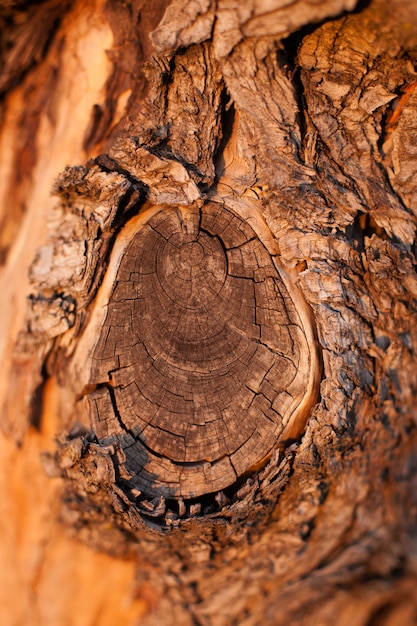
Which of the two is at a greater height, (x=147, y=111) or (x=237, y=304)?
(x=147, y=111)

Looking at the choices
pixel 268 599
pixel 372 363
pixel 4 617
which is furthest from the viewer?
pixel 4 617

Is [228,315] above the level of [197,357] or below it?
above

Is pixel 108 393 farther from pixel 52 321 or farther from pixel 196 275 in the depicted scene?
pixel 196 275

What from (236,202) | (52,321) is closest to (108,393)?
(52,321)

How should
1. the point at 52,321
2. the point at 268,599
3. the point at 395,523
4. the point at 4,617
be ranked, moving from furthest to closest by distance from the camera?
the point at 4,617 < the point at 52,321 < the point at 268,599 < the point at 395,523
